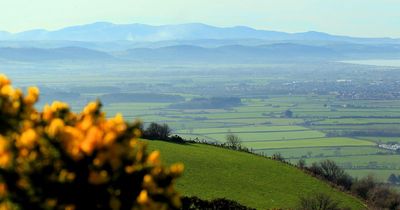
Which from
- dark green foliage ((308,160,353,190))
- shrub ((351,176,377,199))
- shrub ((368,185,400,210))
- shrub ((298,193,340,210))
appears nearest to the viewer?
shrub ((298,193,340,210))

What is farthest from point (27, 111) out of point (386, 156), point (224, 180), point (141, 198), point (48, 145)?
point (386, 156)

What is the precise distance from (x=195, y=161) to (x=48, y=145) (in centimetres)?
3923

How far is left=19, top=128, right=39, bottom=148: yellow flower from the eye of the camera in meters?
7.54

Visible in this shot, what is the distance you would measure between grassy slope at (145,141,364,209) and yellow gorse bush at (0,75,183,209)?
2729 cm

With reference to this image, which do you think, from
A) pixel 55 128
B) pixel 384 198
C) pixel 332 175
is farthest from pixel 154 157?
pixel 332 175

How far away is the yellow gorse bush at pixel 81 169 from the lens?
7551 mm

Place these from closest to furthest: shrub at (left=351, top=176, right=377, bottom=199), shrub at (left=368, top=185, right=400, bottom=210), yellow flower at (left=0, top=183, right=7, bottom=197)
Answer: yellow flower at (left=0, top=183, right=7, bottom=197)
shrub at (left=368, top=185, right=400, bottom=210)
shrub at (left=351, top=176, right=377, bottom=199)

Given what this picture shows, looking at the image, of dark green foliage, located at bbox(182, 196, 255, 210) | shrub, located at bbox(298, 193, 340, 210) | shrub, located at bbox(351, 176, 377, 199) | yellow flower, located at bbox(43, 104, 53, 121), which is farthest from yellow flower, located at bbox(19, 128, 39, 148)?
shrub, located at bbox(351, 176, 377, 199)

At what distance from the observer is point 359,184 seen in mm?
49812

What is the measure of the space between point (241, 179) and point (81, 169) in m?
36.7

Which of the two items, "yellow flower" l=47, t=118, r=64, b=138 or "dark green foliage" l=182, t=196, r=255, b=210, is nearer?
"yellow flower" l=47, t=118, r=64, b=138

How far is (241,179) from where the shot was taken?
4391 cm

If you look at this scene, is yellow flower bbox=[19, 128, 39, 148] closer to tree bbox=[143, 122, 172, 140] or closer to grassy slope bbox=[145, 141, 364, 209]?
grassy slope bbox=[145, 141, 364, 209]

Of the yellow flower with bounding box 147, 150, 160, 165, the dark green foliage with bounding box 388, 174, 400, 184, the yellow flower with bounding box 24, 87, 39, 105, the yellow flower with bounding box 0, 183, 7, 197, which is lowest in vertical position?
the dark green foliage with bounding box 388, 174, 400, 184
